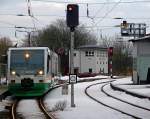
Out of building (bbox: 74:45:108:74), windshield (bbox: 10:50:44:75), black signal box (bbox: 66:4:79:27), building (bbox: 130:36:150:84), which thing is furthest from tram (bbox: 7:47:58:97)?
building (bbox: 74:45:108:74)

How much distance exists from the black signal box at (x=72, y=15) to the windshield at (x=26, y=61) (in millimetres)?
7142

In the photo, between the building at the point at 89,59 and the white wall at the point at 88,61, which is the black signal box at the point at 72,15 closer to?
the building at the point at 89,59

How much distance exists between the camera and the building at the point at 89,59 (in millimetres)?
116375

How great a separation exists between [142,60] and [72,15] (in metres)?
27.3

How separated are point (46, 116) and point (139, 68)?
30358mm

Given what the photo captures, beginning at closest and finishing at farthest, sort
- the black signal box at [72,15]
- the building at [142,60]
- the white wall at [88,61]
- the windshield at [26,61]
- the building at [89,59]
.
Answer: the black signal box at [72,15]
the windshield at [26,61]
the building at [142,60]
the building at [89,59]
the white wall at [88,61]

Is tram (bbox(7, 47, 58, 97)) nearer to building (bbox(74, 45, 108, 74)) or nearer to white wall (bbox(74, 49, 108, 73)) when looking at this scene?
building (bbox(74, 45, 108, 74))

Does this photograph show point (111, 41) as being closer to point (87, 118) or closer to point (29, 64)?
point (29, 64)

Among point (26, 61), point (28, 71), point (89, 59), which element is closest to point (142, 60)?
point (26, 61)

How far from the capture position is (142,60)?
4847 cm

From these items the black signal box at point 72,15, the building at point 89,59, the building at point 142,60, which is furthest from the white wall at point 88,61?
the black signal box at point 72,15

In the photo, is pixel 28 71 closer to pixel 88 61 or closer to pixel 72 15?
pixel 72 15

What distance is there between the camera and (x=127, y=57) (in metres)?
119

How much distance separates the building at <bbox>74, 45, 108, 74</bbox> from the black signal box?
91.8 m
